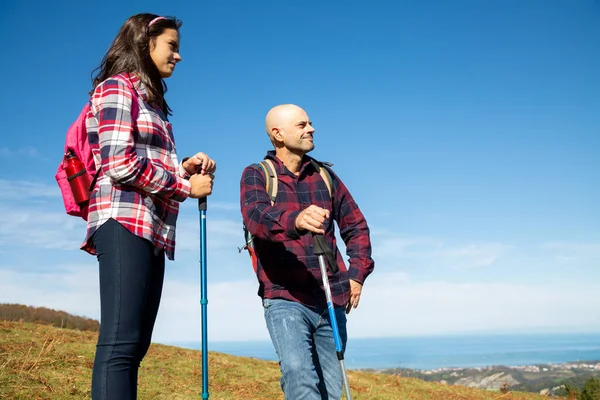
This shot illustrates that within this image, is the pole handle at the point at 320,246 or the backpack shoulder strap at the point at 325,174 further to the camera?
the backpack shoulder strap at the point at 325,174

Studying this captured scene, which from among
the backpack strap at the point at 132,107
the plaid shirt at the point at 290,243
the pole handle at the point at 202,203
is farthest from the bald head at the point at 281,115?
the backpack strap at the point at 132,107

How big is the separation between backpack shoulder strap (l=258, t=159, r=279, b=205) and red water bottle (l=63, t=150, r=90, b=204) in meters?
1.48

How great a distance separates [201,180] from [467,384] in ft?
29.7

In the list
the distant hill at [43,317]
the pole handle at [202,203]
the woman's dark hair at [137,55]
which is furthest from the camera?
the distant hill at [43,317]

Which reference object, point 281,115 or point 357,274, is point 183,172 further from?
point 357,274

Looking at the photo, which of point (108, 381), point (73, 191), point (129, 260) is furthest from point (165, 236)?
point (108, 381)

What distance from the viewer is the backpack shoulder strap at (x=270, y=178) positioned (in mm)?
4500

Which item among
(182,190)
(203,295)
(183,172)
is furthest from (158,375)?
(182,190)

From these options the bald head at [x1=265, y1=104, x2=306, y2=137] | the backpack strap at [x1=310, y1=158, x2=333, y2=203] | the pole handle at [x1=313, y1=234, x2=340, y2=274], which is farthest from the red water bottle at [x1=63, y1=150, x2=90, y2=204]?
the backpack strap at [x1=310, y1=158, x2=333, y2=203]

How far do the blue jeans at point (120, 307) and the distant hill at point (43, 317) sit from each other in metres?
7.31

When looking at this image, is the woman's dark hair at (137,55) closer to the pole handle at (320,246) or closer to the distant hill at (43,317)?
the pole handle at (320,246)

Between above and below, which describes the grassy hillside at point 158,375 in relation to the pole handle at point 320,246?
below

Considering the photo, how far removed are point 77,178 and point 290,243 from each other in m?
1.63

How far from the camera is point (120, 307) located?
10.4 feet
